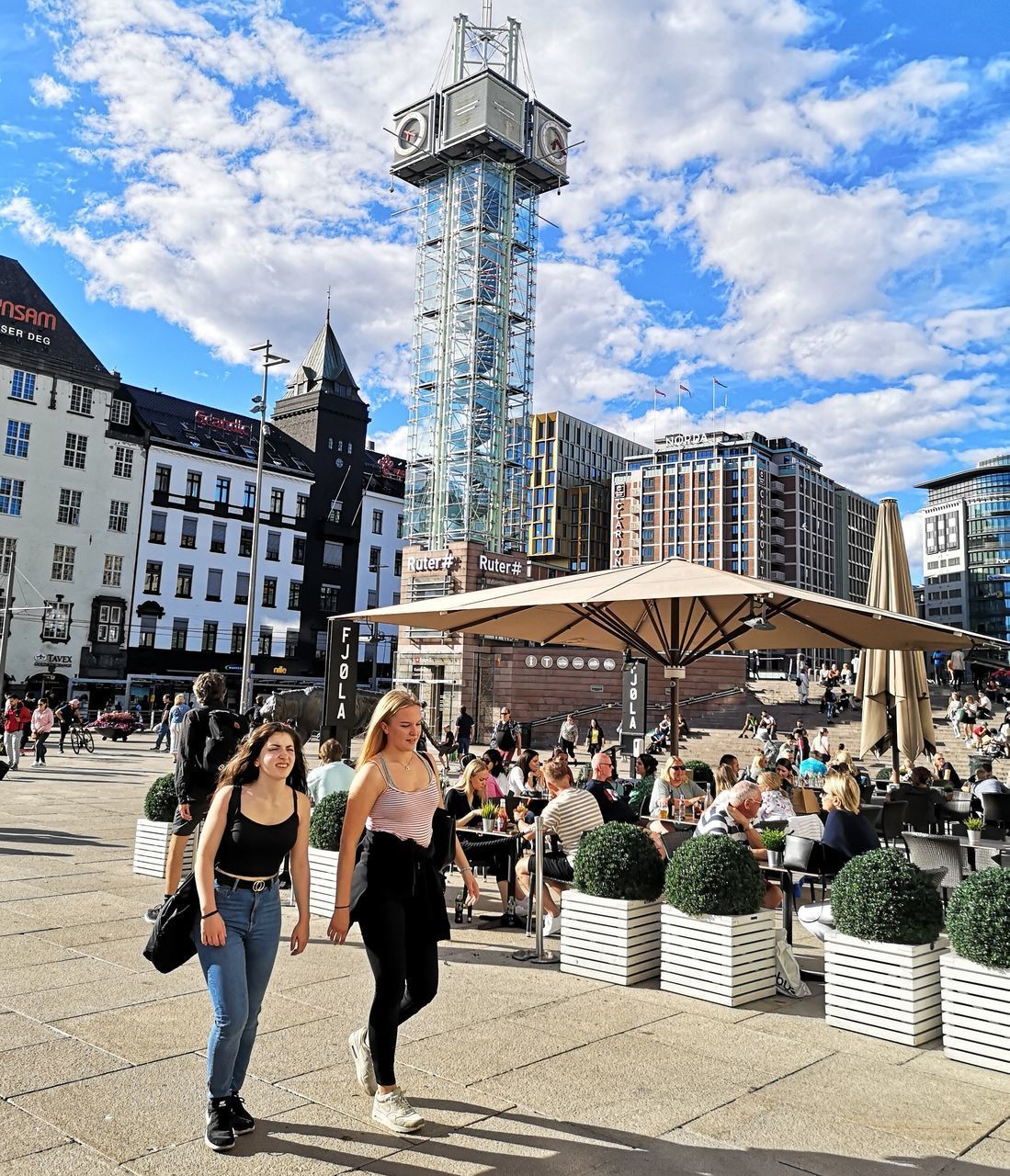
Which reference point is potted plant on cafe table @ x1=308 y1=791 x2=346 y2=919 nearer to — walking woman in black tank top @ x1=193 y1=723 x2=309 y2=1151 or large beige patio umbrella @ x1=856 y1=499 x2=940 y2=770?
walking woman in black tank top @ x1=193 y1=723 x2=309 y2=1151

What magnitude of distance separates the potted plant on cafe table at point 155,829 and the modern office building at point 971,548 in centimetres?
15063

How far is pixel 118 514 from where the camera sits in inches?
2365

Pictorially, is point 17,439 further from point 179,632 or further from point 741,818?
point 741,818

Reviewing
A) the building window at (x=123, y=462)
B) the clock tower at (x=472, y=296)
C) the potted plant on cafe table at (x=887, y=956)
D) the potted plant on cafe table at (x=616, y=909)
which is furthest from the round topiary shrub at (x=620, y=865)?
the building window at (x=123, y=462)

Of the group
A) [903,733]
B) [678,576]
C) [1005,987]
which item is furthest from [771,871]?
[903,733]

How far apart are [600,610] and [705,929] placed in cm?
497

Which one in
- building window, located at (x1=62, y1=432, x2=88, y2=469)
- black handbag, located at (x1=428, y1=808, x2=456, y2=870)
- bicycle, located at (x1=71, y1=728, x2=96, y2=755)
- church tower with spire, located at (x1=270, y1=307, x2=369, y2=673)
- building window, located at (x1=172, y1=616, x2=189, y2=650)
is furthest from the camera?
church tower with spire, located at (x1=270, y1=307, x2=369, y2=673)

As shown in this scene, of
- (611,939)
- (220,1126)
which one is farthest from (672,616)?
(220,1126)

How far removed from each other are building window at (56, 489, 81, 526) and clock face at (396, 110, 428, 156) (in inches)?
1211

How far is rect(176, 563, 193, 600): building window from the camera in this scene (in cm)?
6272

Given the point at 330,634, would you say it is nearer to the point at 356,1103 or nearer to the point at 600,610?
the point at 600,610

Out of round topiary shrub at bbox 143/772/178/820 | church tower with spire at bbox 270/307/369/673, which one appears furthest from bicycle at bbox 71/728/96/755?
church tower with spire at bbox 270/307/369/673

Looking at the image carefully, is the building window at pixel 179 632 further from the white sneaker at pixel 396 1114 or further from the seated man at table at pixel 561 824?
the white sneaker at pixel 396 1114

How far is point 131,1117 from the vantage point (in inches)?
170
